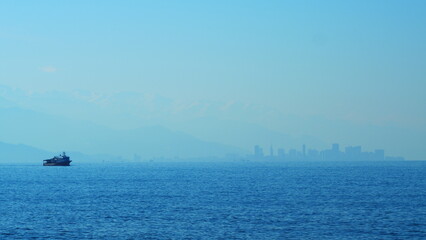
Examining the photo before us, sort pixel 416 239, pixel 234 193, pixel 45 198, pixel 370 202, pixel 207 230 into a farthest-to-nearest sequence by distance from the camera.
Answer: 1. pixel 234 193
2. pixel 45 198
3. pixel 370 202
4. pixel 207 230
5. pixel 416 239

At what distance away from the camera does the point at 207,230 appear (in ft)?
203

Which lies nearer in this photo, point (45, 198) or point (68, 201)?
point (68, 201)

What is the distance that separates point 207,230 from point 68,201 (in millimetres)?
39008

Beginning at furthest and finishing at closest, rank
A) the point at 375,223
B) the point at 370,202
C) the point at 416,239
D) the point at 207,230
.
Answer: the point at 370,202
the point at 375,223
the point at 207,230
the point at 416,239

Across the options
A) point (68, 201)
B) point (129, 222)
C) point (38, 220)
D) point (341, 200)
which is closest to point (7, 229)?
point (38, 220)

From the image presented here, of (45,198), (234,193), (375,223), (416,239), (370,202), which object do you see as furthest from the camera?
(234,193)

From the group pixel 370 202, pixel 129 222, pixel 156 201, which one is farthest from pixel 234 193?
pixel 129 222

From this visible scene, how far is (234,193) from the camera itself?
108 meters

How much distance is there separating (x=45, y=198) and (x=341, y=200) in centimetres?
4659

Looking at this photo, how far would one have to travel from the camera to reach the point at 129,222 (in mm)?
67938

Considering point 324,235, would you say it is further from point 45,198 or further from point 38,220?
point 45,198

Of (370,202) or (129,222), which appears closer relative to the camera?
(129,222)

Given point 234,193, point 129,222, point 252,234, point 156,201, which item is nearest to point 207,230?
point 252,234

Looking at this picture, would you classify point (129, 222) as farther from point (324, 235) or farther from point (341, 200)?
point (341, 200)
